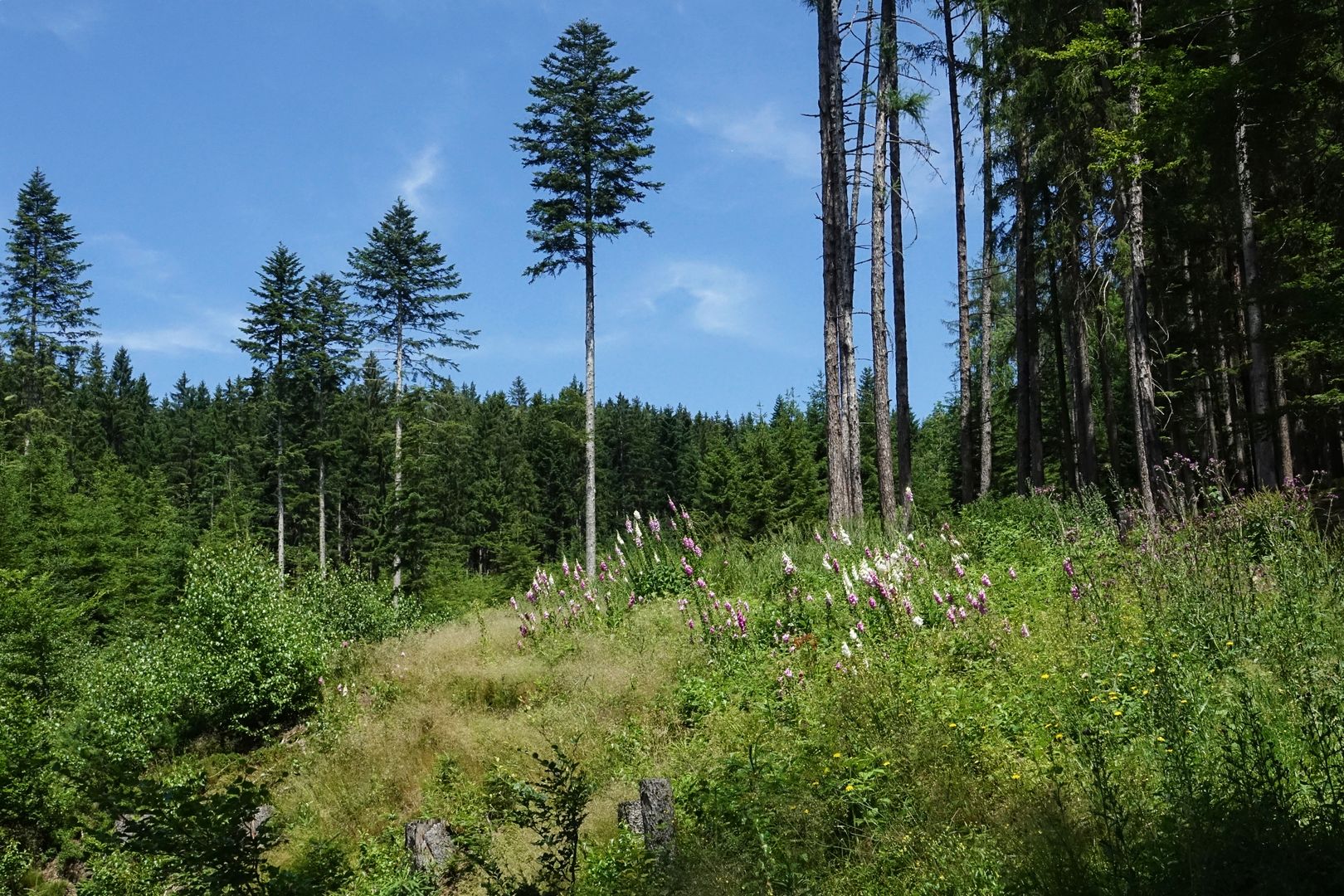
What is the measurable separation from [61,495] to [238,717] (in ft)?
84.7

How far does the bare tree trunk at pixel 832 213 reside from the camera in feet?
47.9

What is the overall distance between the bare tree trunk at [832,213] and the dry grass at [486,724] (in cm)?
559

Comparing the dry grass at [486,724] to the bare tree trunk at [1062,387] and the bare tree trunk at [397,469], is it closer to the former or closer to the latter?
the bare tree trunk at [1062,387]

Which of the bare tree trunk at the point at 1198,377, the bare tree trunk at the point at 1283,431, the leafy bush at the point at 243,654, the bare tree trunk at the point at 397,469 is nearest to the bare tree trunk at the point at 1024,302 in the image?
the bare tree trunk at the point at 1198,377

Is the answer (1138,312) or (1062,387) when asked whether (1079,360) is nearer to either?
(1062,387)

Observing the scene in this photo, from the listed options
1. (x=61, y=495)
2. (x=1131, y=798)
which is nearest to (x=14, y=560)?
(x=61, y=495)

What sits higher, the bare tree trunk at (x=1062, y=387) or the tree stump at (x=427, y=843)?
the bare tree trunk at (x=1062, y=387)

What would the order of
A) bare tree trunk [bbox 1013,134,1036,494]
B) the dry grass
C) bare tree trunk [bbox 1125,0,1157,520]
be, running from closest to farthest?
the dry grass, bare tree trunk [bbox 1125,0,1157,520], bare tree trunk [bbox 1013,134,1036,494]

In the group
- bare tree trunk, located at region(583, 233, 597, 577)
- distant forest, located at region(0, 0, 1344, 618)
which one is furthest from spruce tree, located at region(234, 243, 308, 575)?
bare tree trunk, located at region(583, 233, 597, 577)

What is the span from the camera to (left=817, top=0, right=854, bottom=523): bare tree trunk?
14594 mm

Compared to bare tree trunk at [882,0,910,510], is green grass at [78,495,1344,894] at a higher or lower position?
lower

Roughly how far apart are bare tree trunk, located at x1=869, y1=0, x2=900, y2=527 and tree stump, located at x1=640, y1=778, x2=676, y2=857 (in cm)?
1076

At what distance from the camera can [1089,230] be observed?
15914 mm

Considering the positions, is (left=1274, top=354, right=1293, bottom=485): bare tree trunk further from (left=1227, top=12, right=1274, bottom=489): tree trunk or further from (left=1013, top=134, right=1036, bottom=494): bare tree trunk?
(left=1013, top=134, right=1036, bottom=494): bare tree trunk
